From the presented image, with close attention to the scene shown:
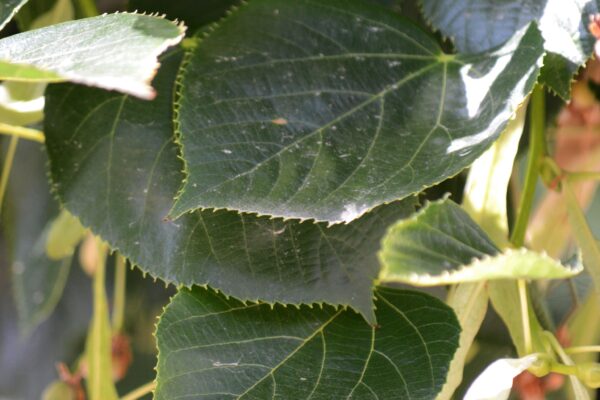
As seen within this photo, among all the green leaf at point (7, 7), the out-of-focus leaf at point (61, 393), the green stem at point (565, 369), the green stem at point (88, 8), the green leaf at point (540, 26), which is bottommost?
the out-of-focus leaf at point (61, 393)

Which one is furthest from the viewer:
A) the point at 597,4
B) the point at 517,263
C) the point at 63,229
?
the point at 63,229

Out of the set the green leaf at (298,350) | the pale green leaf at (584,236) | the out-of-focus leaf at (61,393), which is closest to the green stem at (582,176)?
the pale green leaf at (584,236)

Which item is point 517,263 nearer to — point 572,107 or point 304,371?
point 304,371

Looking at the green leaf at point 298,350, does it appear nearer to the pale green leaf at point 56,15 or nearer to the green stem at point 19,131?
the green stem at point 19,131

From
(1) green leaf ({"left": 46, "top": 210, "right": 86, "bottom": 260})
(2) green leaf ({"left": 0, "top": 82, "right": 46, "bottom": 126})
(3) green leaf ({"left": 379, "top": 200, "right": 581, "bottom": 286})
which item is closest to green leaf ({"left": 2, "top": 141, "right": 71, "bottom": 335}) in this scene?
(1) green leaf ({"left": 46, "top": 210, "right": 86, "bottom": 260})

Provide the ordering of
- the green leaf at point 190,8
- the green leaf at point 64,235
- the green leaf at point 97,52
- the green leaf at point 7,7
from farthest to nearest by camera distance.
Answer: the green leaf at point 64,235, the green leaf at point 190,8, the green leaf at point 7,7, the green leaf at point 97,52

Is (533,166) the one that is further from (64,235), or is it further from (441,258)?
(64,235)

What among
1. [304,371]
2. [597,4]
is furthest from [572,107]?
[304,371]
